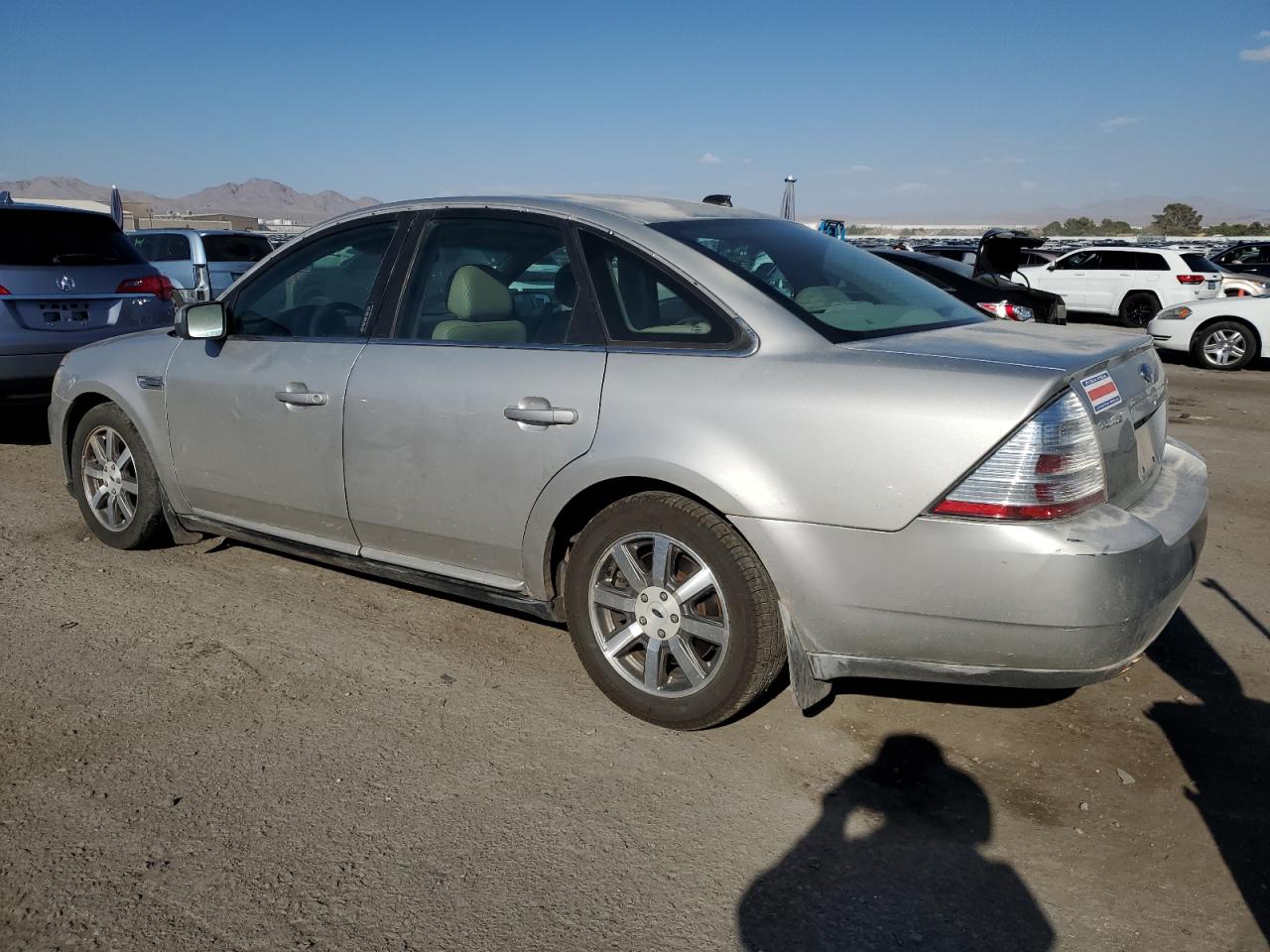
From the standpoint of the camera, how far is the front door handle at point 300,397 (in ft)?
13.5

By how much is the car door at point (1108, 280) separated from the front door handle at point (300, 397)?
1846 cm

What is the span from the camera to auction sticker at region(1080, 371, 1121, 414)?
9.67ft


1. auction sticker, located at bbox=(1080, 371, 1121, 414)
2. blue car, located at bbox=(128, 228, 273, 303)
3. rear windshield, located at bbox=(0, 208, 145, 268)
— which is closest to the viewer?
auction sticker, located at bbox=(1080, 371, 1121, 414)

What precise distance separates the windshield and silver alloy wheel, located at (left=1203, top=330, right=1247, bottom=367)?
11492mm

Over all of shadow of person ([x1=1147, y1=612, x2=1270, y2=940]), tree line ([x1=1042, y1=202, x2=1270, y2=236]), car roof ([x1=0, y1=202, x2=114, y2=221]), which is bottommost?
tree line ([x1=1042, y1=202, x2=1270, y2=236])

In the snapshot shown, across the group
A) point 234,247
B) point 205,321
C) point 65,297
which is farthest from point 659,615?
point 234,247

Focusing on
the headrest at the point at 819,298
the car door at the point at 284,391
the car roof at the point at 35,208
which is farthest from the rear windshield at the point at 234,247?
the headrest at the point at 819,298

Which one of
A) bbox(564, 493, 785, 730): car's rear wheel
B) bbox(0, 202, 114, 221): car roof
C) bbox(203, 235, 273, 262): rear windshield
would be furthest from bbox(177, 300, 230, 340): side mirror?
bbox(203, 235, 273, 262): rear windshield

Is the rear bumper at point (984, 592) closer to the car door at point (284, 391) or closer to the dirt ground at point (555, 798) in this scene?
the dirt ground at point (555, 798)

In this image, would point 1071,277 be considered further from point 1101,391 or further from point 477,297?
point 1101,391

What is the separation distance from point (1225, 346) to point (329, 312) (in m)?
13.0

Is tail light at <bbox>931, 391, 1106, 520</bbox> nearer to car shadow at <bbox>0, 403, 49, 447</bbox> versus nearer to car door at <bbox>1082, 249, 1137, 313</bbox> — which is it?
car shadow at <bbox>0, 403, 49, 447</bbox>

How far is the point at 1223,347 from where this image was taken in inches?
546

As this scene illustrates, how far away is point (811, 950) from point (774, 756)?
94 cm
